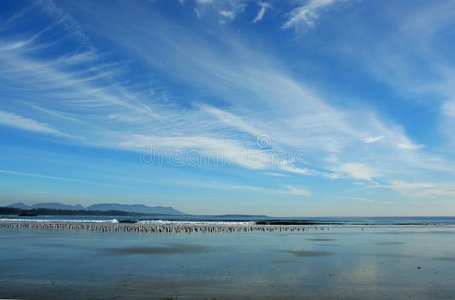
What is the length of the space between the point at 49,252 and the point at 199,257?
454 inches

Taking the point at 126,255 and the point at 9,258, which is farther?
the point at 126,255

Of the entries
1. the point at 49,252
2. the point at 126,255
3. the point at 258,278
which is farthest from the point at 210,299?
the point at 49,252

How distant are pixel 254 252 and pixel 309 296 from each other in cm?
→ 1696

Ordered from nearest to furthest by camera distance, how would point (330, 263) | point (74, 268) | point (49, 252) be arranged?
point (74, 268), point (330, 263), point (49, 252)

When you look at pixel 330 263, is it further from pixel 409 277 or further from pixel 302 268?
pixel 409 277

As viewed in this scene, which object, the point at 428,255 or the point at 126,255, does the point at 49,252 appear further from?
the point at 428,255

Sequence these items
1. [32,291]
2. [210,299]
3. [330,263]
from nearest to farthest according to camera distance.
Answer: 1. [210,299]
2. [32,291]
3. [330,263]

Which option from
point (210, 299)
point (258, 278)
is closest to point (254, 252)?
point (258, 278)

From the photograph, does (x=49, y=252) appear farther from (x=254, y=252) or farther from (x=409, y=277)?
(x=409, y=277)

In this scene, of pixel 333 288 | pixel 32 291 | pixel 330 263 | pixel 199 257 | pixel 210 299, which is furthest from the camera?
pixel 199 257

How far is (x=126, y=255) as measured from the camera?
3061cm

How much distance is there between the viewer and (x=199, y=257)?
29.6 m

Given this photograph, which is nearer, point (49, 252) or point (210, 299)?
point (210, 299)

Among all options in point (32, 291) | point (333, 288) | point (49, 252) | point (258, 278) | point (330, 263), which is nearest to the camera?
point (32, 291)
